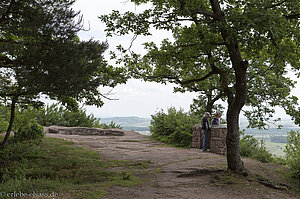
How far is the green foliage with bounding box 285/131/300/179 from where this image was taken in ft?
25.1

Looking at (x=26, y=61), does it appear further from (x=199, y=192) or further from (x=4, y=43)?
(x=199, y=192)

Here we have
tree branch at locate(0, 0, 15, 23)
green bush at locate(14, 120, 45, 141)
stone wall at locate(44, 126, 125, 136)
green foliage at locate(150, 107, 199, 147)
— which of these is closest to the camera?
tree branch at locate(0, 0, 15, 23)

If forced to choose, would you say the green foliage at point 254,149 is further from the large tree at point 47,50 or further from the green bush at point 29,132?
the green bush at point 29,132

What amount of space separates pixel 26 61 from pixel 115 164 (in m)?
3.95

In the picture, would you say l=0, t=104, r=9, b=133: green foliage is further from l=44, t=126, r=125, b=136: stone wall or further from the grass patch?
l=44, t=126, r=125, b=136: stone wall

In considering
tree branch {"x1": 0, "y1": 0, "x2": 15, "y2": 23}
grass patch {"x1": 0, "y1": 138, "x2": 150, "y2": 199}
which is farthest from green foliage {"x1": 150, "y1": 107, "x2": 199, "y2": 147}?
tree branch {"x1": 0, "y1": 0, "x2": 15, "y2": 23}

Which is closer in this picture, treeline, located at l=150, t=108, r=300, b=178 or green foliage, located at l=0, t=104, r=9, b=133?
treeline, located at l=150, t=108, r=300, b=178

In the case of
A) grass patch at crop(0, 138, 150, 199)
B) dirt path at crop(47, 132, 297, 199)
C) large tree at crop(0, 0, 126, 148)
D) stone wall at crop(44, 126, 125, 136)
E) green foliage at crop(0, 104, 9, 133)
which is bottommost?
dirt path at crop(47, 132, 297, 199)

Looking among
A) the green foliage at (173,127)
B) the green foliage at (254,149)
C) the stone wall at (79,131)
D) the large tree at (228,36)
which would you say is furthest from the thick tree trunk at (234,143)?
the stone wall at (79,131)

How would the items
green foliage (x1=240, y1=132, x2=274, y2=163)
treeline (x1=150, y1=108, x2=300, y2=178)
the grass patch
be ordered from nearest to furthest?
the grass patch < treeline (x1=150, y1=108, x2=300, y2=178) < green foliage (x1=240, y1=132, x2=274, y2=163)

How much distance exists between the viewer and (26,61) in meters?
5.64

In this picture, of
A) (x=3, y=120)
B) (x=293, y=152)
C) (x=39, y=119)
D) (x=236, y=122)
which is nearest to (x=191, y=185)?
(x=236, y=122)

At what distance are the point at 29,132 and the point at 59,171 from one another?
4611mm

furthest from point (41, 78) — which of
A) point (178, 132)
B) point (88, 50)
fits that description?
point (178, 132)
